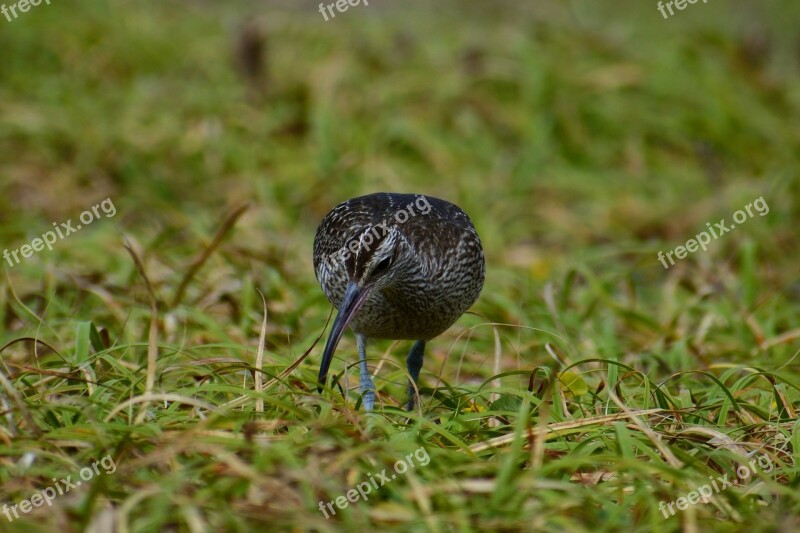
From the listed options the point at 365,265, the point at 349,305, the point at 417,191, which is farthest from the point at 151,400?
the point at 417,191

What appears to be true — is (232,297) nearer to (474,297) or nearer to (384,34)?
(474,297)

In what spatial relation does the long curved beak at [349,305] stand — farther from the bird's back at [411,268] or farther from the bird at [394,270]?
the bird's back at [411,268]

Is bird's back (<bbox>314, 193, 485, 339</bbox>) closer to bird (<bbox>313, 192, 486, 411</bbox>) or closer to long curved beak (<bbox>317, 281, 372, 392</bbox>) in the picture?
bird (<bbox>313, 192, 486, 411</bbox>)

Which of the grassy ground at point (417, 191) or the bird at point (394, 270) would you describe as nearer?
the grassy ground at point (417, 191)

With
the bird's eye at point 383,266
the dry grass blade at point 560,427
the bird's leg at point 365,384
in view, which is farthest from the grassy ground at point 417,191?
the bird's eye at point 383,266

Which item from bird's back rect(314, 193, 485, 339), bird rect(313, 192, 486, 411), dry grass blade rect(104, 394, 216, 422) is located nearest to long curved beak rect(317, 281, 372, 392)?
bird rect(313, 192, 486, 411)

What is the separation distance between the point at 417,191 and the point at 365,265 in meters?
5.74

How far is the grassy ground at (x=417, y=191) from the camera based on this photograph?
172 inches

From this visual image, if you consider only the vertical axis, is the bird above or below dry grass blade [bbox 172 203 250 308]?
below

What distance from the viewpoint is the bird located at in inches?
215

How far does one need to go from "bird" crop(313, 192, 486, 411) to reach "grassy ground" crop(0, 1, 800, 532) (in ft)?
1.05

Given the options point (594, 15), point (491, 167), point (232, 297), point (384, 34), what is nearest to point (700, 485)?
point (232, 297)

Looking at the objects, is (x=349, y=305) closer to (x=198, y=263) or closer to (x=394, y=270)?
(x=394, y=270)

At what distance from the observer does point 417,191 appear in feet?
36.4
